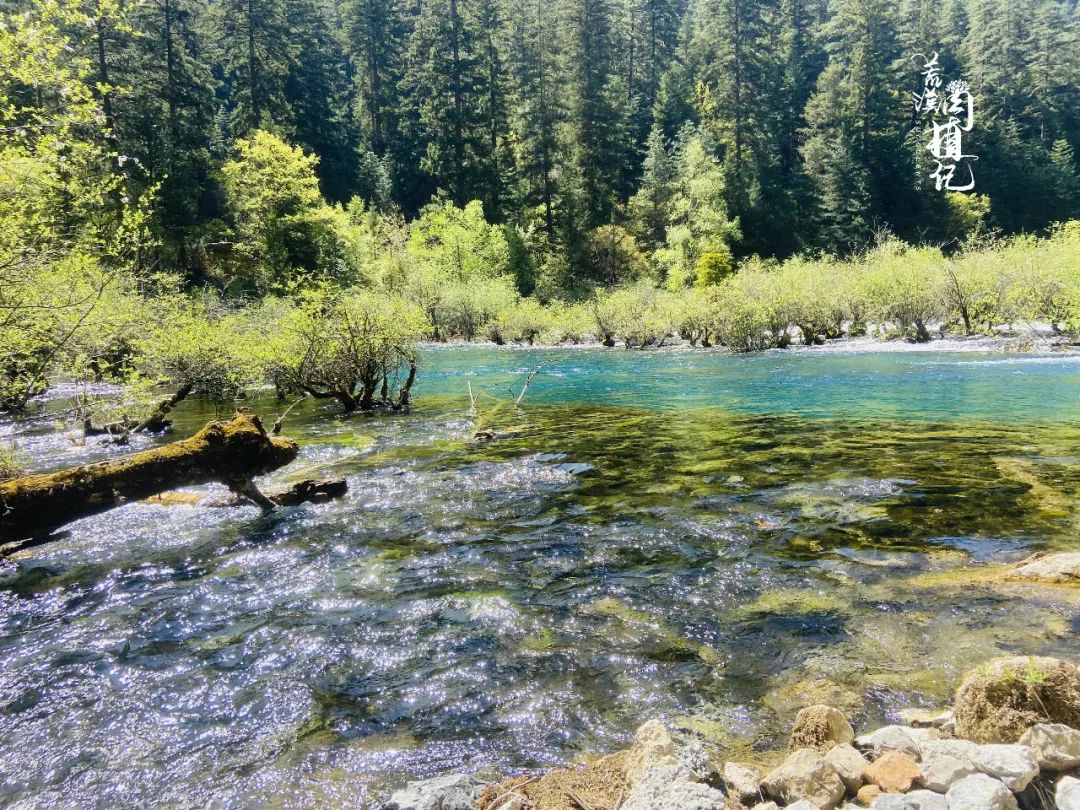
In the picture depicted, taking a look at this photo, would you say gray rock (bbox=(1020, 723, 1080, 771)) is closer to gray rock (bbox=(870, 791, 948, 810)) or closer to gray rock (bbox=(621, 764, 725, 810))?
gray rock (bbox=(870, 791, 948, 810))

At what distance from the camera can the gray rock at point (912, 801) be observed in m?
3.09

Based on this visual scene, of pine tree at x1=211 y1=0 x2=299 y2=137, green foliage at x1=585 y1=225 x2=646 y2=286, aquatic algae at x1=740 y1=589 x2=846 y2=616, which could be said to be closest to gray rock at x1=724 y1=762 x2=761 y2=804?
aquatic algae at x1=740 y1=589 x2=846 y2=616

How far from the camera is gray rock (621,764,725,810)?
3.25m

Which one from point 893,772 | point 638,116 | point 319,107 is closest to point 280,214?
point 319,107

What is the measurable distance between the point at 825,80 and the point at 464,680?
280 feet

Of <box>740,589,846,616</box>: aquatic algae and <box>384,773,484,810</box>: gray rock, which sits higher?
<box>384,773,484,810</box>: gray rock

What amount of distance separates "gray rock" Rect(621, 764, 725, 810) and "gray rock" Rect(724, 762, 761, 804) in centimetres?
36

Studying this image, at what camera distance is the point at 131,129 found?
49781 millimetres

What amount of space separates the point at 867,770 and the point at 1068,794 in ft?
2.88

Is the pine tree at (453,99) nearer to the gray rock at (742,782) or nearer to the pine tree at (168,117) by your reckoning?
the pine tree at (168,117)

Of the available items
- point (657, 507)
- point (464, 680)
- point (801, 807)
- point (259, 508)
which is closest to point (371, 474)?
point (259, 508)

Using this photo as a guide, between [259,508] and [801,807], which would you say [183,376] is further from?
[801,807]

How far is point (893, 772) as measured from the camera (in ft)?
11.5

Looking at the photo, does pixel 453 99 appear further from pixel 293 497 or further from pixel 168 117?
pixel 293 497
